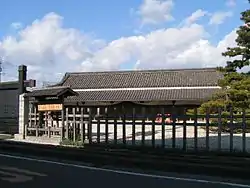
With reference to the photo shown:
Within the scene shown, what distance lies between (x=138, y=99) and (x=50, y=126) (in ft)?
87.0

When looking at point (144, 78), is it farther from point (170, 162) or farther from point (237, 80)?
point (170, 162)

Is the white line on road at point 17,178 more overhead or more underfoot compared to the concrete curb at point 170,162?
more underfoot

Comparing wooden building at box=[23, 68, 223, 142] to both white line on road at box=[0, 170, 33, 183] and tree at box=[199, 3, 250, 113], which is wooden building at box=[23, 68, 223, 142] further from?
white line on road at box=[0, 170, 33, 183]

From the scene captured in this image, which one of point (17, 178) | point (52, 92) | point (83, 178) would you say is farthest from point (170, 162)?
point (52, 92)

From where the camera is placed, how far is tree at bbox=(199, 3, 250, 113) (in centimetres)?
2444

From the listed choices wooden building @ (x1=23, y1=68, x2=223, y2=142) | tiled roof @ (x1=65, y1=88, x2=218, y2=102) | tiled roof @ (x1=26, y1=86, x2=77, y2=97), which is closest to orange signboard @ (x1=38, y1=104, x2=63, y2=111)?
tiled roof @ (x1=26, y1=86, x2=77, y2=97)

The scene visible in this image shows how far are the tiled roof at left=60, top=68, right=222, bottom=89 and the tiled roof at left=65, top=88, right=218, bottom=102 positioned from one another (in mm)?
1062

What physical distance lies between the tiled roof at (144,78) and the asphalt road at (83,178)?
125 feet

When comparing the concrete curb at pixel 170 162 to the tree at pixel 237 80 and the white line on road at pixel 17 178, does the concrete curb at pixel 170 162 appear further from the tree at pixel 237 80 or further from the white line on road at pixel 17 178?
the tree at pixel 237 80

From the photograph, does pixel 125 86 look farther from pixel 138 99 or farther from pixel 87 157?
pixel 87 157

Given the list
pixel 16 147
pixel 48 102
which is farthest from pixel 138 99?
pixel 16 147

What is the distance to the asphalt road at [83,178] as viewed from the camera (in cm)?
869

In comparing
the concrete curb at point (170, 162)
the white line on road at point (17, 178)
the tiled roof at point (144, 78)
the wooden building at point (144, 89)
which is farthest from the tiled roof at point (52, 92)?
the tiled roof at point (144, 78)

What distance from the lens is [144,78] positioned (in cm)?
5247
